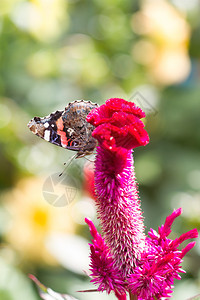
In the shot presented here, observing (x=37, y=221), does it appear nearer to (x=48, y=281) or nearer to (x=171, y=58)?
(x=48, y=281)


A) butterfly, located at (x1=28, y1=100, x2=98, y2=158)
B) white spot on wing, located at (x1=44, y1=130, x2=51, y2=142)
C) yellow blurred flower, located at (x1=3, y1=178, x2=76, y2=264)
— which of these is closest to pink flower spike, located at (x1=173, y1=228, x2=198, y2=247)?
butterfly, located at (x1=28, y1=100, x2=98, y2=158)

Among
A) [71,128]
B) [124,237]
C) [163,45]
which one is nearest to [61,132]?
[71,128]

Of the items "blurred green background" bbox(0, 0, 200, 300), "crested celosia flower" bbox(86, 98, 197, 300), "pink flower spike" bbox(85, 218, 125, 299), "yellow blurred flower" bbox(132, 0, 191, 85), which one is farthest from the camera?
"yellow blurred flower" bbox(132, 0, 191, 85)

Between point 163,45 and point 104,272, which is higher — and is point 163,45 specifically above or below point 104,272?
above

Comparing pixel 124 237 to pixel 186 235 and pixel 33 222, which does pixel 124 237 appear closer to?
pixel 186 235

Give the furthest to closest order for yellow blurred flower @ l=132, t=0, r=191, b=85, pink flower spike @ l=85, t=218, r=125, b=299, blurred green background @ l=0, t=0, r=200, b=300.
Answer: yellow blurred flower @ l=132, t=0, r=191, b=85
blurred green background @ l=0, t=0, r=200, b=300
pink flower spike @ l=85, t=218, r=125, b=299

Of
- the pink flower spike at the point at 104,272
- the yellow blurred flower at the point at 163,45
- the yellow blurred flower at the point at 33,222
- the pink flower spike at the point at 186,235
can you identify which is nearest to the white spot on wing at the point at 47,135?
the pink flower spike at the point at 104,272

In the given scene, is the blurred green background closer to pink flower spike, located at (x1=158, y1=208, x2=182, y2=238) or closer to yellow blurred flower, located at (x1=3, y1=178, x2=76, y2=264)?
yellow blurred flower, located at (x1=3, y1=178, x2=76, y2=264)
